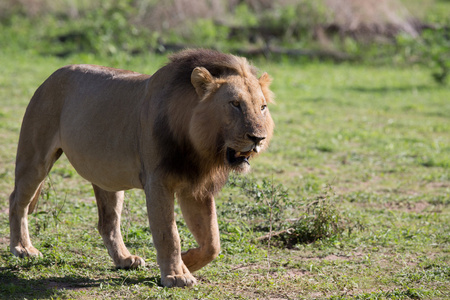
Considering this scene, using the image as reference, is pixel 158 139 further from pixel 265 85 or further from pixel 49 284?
pixel 49 284

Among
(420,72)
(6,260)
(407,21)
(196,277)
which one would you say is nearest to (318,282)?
(196,277)

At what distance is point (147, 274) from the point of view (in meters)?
5.17

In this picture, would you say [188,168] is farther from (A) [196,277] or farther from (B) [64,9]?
(B) [64,9]

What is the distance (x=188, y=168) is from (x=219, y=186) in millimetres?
379

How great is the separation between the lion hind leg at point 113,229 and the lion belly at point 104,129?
335mm

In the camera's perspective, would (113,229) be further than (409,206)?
No

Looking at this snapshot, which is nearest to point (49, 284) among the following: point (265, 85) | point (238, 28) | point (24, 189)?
point (24, 189)

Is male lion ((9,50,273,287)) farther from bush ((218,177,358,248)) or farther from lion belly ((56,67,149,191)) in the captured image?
bush ((218,177,358,248))

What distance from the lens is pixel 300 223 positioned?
6203 mm

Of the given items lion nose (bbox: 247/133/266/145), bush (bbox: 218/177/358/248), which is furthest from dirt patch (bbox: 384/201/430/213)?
lion nose (bbox: 247/133/266/145)

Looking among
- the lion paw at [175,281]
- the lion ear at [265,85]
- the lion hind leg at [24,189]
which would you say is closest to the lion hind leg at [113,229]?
the lion hind leg at [24,189]

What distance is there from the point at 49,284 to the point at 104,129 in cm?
118

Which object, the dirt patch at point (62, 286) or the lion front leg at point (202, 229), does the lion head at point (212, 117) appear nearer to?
the lion front leg at point (202, 229)

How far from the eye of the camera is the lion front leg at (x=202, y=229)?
4973mm
